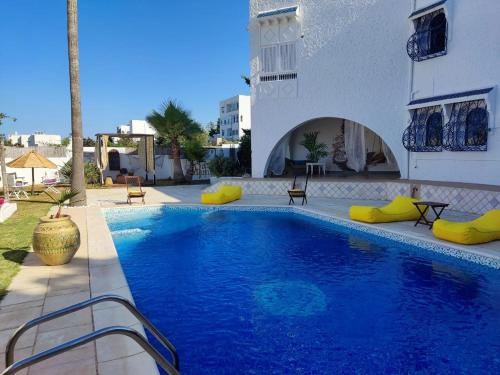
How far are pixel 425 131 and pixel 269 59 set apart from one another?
7.67 metres

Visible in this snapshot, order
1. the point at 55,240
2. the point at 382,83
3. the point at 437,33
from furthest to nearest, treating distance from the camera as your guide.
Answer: the point at 382,83 < the point at 437,33 < the point at 55,240

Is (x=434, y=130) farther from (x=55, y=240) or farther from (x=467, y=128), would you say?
(x=55, y=240)

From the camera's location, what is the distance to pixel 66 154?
25.8 metres

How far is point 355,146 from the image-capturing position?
A: 1742 centimetres

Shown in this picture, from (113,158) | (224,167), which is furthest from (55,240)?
(113,158)

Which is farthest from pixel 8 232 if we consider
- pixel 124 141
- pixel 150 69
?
pixel 124 141

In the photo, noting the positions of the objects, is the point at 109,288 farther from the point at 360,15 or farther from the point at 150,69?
the point at 150,69

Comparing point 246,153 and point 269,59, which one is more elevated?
point 269,59

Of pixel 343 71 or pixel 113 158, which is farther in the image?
pixel 113 158

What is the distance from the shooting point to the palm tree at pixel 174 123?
20734 mm

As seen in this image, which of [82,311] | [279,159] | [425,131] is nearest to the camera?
[82,311]

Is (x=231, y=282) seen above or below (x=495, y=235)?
below

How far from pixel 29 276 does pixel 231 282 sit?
328cm

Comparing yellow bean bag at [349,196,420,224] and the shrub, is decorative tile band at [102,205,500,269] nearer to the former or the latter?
yellow bean bag at [349,196,420,224]
